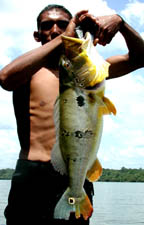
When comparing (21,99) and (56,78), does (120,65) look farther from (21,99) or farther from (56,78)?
(21,99)

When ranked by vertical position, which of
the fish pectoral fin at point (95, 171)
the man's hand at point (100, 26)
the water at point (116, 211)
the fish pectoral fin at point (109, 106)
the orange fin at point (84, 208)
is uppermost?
the man's hand at point (100, 26)

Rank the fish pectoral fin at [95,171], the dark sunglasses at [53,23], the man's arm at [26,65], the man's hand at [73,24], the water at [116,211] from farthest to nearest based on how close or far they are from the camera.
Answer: the water at [116,211]
the dark sunglasses at [53,23]
the man's arm at [26,65]
the man's hand at [73,24]
the fish pectoral fin at [95,171]

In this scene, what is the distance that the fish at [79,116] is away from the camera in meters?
3.53

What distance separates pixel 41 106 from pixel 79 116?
131 cm

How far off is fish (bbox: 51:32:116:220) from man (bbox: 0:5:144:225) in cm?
37

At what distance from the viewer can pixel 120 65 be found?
5402mm

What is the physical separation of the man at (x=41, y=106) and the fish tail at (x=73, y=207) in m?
0.84

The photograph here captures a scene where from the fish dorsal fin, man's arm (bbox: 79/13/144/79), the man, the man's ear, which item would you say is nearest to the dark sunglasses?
the man

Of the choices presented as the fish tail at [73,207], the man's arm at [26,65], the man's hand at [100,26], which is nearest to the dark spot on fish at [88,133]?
the fish tail at [73,207]

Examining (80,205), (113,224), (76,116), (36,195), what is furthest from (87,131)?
(113,224)

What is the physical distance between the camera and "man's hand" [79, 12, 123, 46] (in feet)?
12.8

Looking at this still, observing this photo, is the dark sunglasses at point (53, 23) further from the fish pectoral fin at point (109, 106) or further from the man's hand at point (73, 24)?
the fish pectoral fin at point (109, 106)

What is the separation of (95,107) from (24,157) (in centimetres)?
147

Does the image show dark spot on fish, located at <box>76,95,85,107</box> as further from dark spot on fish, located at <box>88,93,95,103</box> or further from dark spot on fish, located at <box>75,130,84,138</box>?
dark spot on fish, located at <box>75,130,84,138</box>
